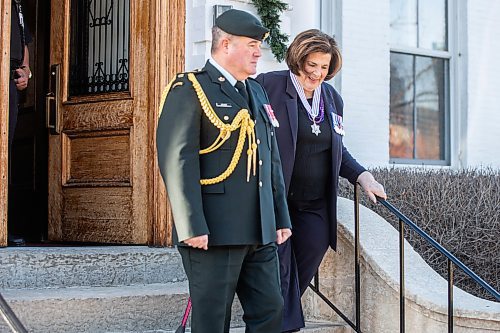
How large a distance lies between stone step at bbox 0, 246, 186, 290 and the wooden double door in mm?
330

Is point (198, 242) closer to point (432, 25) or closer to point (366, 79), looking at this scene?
point (366, 79)

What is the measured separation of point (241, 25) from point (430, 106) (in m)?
5.17

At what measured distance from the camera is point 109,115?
6.16m

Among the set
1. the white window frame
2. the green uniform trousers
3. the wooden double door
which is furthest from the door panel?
the white window frame

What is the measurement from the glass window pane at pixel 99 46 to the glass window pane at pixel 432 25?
3315mm

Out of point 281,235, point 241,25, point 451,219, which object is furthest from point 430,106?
point 241,25

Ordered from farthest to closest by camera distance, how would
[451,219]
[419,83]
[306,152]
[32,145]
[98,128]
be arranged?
[419,83]
[32,145]
[451,219]
[98,128]
[306,152]

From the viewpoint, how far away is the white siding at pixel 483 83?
859 centimetres

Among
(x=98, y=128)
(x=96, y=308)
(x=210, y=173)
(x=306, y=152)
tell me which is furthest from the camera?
(x=98, y=128)

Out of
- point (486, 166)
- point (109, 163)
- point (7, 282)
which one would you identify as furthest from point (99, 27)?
point (486, 166)

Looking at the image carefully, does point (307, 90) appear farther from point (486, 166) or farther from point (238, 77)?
point (486, 166)

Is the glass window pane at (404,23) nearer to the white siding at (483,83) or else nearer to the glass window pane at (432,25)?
the glass window pane at (432,25)

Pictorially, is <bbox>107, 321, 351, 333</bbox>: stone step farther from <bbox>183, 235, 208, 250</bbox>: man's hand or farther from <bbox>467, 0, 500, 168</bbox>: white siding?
<bbox>467, 0, 500, 168</bbox>: white siding

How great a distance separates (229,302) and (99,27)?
3.35m
